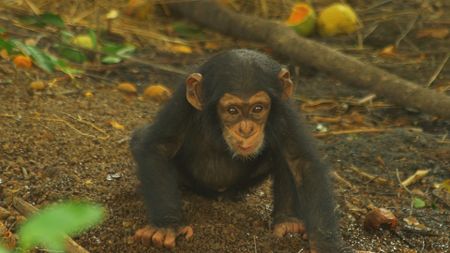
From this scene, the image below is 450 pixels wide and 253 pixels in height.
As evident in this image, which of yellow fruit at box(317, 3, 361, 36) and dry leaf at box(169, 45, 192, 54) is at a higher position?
yellow fruit at box(317, 3, 361, 36)

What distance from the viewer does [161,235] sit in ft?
12.3

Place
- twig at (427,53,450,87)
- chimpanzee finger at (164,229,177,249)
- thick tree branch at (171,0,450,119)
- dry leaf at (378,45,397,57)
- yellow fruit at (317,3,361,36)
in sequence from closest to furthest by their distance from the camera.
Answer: chimpanzee finger at (164,229,177,249), thick tree branch at (171,0,450,119), twig at (427,53,450,87), dry leaf at (378,45,397,57), yellow fruit at (317,3,361,36)

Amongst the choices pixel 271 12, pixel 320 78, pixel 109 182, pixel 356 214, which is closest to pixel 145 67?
pixel 320 78

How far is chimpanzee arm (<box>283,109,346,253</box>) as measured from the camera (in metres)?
3.80

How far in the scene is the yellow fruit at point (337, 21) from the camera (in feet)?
28.6

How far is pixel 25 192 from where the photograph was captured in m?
4.29

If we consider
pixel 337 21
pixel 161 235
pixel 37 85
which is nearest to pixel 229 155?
pixel 161 235

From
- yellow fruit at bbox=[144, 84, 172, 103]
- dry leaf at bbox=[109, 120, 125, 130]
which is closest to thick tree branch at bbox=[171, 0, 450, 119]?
yellow fruit at bbox=[144, 84, 172, 103]

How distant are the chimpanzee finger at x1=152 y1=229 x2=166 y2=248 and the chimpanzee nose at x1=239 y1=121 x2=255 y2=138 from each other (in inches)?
27.0

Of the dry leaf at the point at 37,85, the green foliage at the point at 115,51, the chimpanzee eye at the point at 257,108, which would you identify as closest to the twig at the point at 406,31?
the green foliage at the point at 115,51

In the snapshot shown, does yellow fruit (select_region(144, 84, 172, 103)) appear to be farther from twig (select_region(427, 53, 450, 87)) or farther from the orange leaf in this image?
twig (select_region(427, 53, 450, 87))

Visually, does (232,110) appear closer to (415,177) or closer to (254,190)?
(254,190)

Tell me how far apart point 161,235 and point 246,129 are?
74 centimetres

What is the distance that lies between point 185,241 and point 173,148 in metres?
0.64
